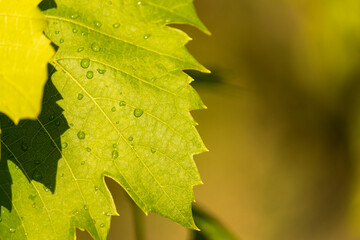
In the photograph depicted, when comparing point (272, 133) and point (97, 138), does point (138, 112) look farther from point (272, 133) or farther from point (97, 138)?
point (272, 133)

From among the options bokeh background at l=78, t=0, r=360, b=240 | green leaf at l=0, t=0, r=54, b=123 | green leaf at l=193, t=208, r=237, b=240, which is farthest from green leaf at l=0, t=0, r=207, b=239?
bokeh background at l=78, t=0, r=360, b=240

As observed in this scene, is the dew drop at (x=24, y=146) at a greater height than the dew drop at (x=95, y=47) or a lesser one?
lesser

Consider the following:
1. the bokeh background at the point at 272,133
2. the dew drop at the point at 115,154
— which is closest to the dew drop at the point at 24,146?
the dew drop at the point at 115,154

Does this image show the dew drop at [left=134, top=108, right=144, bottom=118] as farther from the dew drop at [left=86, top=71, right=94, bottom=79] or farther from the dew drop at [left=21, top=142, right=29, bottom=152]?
the dew drop at [left=21, top=142, right=29, bottom=152]

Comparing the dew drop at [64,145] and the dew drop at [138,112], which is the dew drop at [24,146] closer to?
the dew drop at [64,145]

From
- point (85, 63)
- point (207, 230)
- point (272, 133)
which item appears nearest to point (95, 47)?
point (85, 63)

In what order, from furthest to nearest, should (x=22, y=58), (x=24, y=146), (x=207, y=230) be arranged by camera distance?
(x=207, y=230)
(x=24, y=146)
(x=22, y=58)
